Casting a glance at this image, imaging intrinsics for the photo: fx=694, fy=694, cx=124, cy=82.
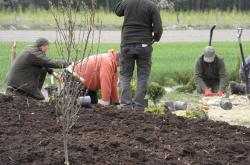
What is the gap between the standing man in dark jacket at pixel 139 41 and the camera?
9.48 meters

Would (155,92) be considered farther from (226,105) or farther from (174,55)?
(174,55)

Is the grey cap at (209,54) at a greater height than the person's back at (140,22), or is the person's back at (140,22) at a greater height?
the person's back at (140,22)

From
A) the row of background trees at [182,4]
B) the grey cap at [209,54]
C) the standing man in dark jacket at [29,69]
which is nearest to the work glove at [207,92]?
the grey cap at [209,54]

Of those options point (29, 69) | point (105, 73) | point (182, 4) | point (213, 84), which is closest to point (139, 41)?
point (105, 73)

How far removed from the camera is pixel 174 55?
2128cm

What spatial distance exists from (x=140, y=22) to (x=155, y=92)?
6.53 feet

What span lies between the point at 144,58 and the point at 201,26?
90.2 ft

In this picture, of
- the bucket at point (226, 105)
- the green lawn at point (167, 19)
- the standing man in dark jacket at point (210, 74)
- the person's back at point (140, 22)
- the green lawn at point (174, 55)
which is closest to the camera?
the person's back at point (140, 22)

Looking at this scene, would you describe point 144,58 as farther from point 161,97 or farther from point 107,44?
point 107,44

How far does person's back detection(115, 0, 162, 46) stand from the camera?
947 cm

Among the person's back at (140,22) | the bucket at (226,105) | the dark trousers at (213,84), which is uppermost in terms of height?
Answer: the person's back at (140,22)

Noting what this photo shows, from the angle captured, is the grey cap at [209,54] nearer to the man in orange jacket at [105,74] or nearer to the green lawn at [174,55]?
the green lawn at [174,55]

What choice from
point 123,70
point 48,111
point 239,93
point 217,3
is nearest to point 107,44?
point 239,93

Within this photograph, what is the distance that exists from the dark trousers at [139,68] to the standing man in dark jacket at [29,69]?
1.18 metres
